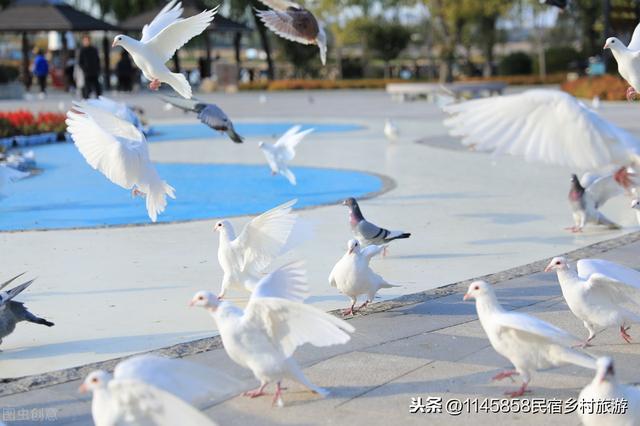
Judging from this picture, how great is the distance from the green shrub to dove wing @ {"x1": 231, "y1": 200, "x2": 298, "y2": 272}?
38730 mm

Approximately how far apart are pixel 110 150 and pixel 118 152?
0.10m

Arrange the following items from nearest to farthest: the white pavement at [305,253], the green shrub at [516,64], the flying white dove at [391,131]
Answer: the white pavement at [305,253] < the flying white dove at [391,131] < the green shrub at [516,64]

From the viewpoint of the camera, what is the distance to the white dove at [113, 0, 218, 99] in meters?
7.10

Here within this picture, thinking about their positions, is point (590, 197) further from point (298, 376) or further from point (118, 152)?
point (298, 376)

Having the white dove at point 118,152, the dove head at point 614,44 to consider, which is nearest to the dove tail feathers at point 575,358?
the dove head at point 614,44

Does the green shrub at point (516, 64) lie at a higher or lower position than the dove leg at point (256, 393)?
higher

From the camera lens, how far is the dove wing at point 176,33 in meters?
7.12

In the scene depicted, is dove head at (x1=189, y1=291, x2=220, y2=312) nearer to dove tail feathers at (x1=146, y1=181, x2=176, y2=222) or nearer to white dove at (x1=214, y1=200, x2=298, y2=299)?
white dove at (x1=214, y1=200, x2=298, y2=299)

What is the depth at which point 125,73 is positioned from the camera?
35531 millimetres

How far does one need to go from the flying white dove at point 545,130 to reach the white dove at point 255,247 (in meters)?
1.63

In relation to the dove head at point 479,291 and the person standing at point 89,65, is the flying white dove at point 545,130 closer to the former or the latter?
the dove head at point 479,291

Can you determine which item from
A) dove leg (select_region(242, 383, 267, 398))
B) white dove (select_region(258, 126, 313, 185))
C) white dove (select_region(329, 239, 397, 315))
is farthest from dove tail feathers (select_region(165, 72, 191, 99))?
white dove (select_region(258, 126, 313, 185))

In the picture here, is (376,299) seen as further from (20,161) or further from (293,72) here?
(293,72)

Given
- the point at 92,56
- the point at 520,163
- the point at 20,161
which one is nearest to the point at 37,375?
the point at 20,161
